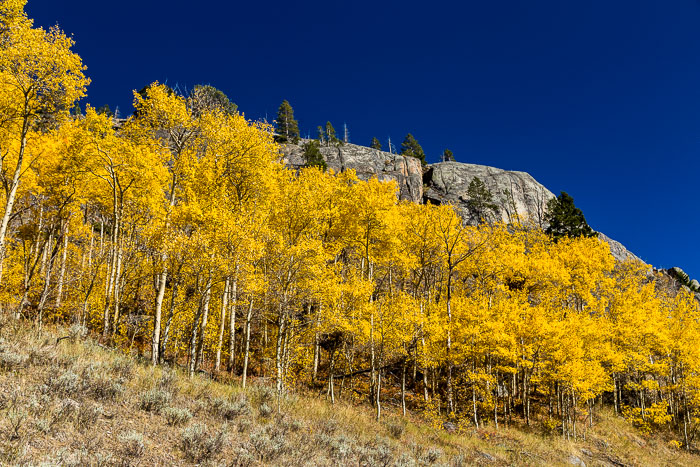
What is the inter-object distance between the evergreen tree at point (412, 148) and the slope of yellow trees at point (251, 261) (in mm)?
65688

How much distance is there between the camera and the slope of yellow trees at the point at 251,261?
14055 mm

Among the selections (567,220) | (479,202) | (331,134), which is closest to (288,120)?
(331,134)

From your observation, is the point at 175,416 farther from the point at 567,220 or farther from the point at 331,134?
the point at 331,134

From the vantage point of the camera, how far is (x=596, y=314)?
1144 inches

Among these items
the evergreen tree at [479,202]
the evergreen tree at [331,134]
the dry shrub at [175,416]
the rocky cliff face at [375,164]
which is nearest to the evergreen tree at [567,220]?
the evergreen tree at [479,202]

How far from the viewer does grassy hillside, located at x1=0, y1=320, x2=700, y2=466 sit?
214 inches

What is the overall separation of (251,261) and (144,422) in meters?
7.73

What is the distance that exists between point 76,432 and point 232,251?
8409 millimetres

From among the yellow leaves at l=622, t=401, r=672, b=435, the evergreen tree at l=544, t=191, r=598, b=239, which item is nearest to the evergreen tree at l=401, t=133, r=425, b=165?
the evergreen tree at l=544, t=191, r=598, b=239

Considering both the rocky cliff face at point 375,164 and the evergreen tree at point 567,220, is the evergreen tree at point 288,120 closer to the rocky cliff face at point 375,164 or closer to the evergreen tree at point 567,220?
the rocky cliff face at point 375,164

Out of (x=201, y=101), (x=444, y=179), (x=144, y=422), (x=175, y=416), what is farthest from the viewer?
(x=444, y=179)

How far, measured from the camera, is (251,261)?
14242mm

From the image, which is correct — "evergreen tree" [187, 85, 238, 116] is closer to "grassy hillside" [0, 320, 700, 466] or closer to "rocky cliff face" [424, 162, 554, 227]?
"grassy hillside" [0, 320, 700, 466]

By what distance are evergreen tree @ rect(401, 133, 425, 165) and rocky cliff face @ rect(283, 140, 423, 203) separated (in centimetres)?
646
